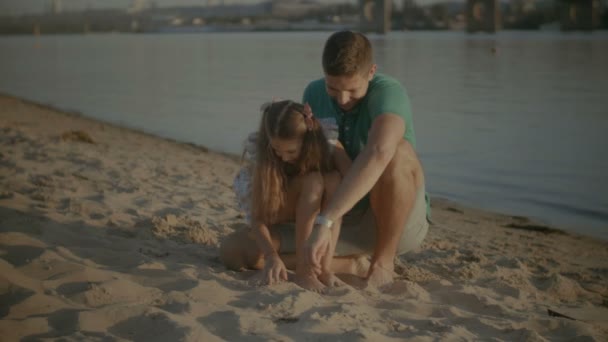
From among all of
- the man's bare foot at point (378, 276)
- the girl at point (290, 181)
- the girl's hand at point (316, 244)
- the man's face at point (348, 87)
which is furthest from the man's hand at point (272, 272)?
the man's face at point (348, 87)

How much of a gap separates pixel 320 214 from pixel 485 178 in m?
4.49

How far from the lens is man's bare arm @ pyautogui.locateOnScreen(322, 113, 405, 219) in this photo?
275cm

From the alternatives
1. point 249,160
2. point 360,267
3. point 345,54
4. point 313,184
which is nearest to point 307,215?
point 313,184

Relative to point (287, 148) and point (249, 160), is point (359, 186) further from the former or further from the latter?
point (249, 160)

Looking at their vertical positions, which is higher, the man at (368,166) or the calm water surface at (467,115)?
the man at (368,166)

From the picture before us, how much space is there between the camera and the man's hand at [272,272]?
9.31 ft

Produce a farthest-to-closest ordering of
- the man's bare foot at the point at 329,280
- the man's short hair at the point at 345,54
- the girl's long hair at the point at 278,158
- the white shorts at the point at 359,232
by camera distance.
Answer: the white shorts at the point at 359,232 < the man's bare foot at the point at 329,280 < the girl's long hair at the point at 278,158 < the man's short hair at the point at 345,54

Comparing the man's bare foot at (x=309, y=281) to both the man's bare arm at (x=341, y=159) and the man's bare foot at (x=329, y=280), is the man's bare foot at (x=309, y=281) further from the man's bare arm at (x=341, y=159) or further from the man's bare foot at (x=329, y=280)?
the man's bare arm at (x=341, y=159)

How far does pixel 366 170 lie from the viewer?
2754 mm

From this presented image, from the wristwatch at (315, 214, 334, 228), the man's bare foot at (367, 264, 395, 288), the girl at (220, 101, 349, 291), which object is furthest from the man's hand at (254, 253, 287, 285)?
the man's bare foot at (367, 264, 395, 288)

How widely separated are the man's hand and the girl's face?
44cm

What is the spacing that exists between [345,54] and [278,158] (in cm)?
56

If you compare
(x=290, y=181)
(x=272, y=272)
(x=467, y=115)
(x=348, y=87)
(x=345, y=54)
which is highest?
(x=345, y=54)

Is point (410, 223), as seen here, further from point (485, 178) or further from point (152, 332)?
point (485, 178)
